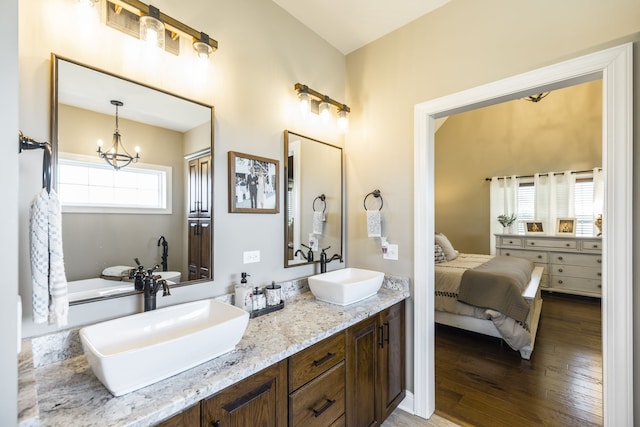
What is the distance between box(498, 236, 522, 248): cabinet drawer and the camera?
5.05 metres

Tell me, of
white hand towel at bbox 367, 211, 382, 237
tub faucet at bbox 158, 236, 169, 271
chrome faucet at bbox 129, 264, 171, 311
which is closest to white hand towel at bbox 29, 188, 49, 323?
chrome faucet at bbox 129, 264, 171, 311

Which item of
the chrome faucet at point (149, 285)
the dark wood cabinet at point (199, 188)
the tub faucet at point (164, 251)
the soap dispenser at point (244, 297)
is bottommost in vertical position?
the soap dispenser at point (244, 297)

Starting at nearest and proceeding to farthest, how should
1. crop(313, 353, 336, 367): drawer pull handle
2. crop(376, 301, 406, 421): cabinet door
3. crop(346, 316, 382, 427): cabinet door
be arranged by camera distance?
crop(313, 353, 336, 367): drawer pull handle < crop(346, 316, 382, 427): cabinet door < crop(376, 301, 406, 421): cabinet door

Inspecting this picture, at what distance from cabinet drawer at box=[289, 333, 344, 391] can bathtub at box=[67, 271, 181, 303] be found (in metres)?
0.84

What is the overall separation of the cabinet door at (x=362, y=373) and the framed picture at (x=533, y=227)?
15.5 feet

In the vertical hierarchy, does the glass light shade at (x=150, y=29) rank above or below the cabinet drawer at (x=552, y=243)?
above

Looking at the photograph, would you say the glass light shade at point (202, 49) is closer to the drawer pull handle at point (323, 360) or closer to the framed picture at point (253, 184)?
the framed picture at point (253, 184)

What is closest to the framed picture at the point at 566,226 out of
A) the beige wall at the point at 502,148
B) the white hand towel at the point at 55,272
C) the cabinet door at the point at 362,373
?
the beige wall at the point at 502,148

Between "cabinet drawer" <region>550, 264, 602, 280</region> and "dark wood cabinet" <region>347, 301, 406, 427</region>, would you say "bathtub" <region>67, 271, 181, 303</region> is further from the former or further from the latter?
"cabinet drawer" <region>550, 264, 602, 280</region>

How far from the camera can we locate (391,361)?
6.46 ft

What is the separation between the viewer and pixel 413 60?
215 cm

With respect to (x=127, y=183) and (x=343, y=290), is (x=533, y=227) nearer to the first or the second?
(x=343, y=290)

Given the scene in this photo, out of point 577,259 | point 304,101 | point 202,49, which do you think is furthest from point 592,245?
point 202,49

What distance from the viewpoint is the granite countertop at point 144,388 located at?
78cm
